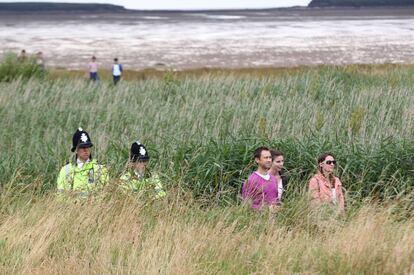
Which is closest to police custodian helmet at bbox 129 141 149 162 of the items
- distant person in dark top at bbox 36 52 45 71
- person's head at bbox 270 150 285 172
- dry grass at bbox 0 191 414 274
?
dry grass at bbox 0 191 414 274

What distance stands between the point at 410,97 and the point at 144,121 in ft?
16.1

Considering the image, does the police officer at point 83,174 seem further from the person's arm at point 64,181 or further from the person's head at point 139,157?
the person's head at point 139,157

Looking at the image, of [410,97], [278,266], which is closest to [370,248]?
[278,266]

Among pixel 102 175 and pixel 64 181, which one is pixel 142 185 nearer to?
pixel 102 175

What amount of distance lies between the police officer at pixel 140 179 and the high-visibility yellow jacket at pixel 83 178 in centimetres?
24

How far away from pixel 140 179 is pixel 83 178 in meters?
0.62

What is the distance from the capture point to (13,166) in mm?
9789

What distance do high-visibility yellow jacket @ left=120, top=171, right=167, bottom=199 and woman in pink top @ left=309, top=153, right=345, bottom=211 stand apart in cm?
153

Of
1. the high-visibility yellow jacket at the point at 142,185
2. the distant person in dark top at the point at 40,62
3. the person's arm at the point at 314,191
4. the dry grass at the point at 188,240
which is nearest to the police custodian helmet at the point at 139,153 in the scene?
the high-visibility yellow jacket at the point at 142,185

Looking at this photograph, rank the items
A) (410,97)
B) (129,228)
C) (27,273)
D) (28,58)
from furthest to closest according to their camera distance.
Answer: (28,58) → (410,97) → (129,228) → (27,273)

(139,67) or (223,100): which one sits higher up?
(223,100)

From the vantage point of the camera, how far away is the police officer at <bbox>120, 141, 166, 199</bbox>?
7942 millimetres

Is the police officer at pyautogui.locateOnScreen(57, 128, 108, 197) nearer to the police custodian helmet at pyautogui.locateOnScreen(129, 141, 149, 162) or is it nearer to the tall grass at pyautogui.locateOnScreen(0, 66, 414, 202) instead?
the police custodian helmet at pyautogui.locateOnScreen(129, 141, 149, 162)

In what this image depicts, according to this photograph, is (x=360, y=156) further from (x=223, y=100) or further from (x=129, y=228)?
(x=223, y=100)
